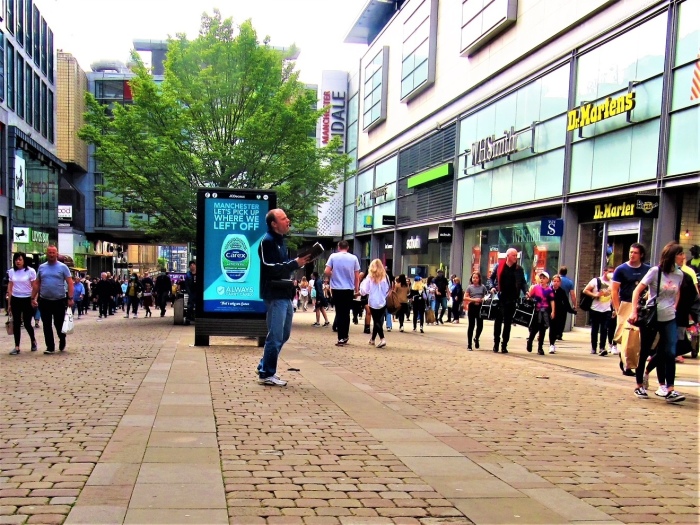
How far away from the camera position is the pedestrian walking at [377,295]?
12477 millimetres

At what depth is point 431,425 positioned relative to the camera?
5.41m

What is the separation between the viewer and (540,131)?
20.1 meters

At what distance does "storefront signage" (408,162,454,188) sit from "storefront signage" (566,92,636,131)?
9.84 metres

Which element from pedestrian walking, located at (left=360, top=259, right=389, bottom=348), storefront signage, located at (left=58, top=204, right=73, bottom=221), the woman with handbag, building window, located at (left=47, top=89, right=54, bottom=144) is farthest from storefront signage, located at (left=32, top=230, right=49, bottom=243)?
the woman with handbag

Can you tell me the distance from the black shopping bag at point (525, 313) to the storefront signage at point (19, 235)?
2689 centimetres

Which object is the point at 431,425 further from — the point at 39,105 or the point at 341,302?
the point at 39,105

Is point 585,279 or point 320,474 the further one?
point 585,279

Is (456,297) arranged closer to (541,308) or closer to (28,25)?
(541,308)

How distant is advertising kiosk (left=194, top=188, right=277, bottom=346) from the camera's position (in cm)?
1089

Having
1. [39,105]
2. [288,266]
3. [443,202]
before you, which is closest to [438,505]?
[288,266]

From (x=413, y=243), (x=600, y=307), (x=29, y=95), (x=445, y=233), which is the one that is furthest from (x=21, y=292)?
(x=29, y=95)

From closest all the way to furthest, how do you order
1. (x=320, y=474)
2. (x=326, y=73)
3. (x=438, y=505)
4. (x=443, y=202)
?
1. (x=438, y=505)
2. (x=320, y=474)
3. (x=443, y=202)
4. (x=326, y=73)

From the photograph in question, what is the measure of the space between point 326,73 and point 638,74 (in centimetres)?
3330

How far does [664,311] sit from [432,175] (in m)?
23.2
